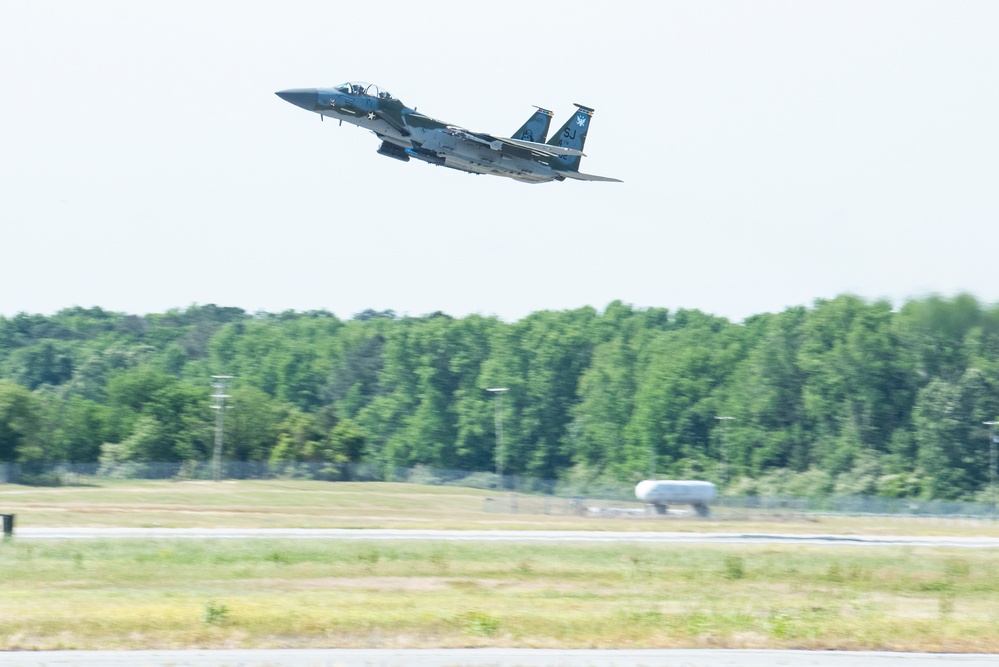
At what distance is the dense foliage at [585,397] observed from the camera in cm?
10059

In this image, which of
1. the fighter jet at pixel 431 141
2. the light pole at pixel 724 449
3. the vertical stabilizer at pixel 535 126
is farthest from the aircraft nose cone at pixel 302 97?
the light pole at pixel 724 449

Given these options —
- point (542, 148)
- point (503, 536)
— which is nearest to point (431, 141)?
point (542, 148)

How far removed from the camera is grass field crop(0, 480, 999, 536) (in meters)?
56.0

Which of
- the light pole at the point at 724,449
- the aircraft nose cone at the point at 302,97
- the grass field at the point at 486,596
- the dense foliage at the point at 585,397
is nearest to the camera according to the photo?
the grass field at the point at 486,596

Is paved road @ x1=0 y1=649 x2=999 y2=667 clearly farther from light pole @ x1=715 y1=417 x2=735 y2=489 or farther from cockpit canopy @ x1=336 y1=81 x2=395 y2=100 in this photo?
light pole @ x1=715 y1=417 x2=735 y2=489

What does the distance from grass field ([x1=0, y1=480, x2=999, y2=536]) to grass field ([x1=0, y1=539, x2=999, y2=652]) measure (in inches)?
561

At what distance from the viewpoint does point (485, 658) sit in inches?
854

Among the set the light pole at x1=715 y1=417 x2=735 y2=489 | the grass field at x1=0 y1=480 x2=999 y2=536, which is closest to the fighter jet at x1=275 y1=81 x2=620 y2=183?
the grass field at x1=0 y1=480 x2=999 y2=536

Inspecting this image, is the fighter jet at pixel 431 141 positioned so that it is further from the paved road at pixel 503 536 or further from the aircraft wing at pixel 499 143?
the paved road at pixel 503 536

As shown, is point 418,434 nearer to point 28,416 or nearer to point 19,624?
point 28,416

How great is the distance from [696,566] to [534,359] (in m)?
98.9

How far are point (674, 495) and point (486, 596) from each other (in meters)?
45.2

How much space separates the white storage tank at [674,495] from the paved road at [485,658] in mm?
51104

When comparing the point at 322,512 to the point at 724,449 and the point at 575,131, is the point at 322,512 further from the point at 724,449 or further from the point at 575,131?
the point at 724,449
